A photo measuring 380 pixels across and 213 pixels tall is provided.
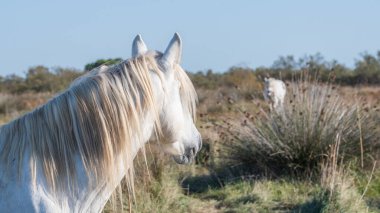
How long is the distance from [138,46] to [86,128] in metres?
0.64

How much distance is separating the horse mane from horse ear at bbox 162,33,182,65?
163mm

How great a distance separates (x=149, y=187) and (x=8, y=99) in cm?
1954

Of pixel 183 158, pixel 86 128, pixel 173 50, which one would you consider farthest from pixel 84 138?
pixel 183 158

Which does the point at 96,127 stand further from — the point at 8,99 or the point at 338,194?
the point at 8,99

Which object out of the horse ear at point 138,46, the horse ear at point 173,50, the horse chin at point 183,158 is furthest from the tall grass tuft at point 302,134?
the horse ear at point 173,50

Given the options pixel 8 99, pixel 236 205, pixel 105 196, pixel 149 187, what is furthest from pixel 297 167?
pixel 8 99

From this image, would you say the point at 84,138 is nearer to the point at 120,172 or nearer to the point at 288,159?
the point at 120,172

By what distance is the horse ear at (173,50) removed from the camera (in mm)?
3244

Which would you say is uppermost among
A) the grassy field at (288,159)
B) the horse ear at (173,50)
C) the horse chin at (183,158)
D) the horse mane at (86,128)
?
the horse ear at (173,50)

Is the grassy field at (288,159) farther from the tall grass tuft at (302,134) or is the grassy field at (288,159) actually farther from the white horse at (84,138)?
the white horse at (84,138)

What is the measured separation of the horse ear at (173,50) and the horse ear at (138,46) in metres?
0.19

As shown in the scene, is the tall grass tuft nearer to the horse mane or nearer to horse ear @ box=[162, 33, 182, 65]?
horse ear @ box=[162, 33, 182, 65]

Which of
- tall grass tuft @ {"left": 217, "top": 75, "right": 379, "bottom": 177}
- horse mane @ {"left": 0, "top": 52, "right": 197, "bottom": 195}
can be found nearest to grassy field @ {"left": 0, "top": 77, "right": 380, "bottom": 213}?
tall grass tuft @ {"left": 217, "top": 75, "right": 379, "bottom": 177}

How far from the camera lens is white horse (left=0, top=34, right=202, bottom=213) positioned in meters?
2.89
